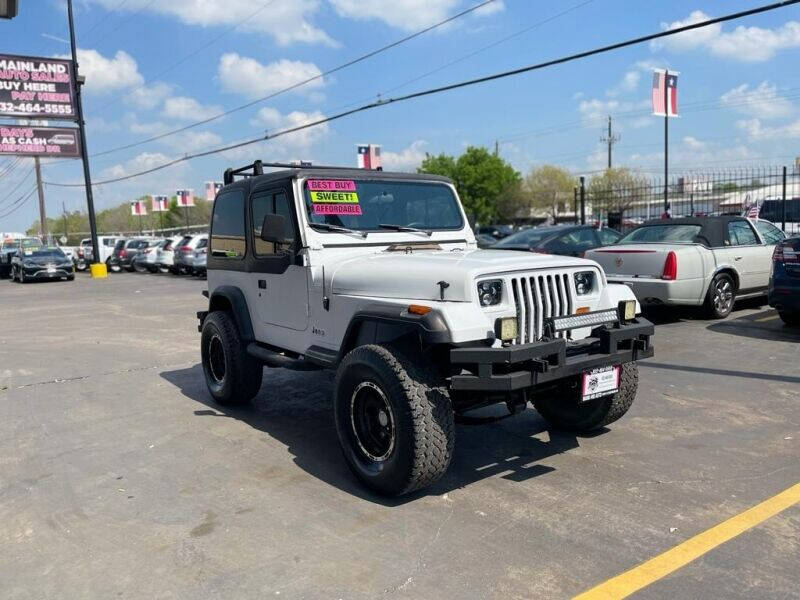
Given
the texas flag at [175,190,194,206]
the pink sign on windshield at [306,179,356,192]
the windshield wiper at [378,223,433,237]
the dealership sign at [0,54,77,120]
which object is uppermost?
the dealership sign at [0,54,77,120]

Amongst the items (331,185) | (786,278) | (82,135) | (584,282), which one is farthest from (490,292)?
(82,135)

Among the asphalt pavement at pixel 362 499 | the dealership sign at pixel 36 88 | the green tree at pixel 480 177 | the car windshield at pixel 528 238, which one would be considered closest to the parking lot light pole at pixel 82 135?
the dealership sign at pixel 36 88

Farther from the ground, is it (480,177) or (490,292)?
(480,177)

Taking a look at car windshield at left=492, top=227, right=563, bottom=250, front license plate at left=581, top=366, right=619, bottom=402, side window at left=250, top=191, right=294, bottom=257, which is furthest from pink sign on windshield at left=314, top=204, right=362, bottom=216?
car windshield at left=492, top=227, right=563, bottom=250

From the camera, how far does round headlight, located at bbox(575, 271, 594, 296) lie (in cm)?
445

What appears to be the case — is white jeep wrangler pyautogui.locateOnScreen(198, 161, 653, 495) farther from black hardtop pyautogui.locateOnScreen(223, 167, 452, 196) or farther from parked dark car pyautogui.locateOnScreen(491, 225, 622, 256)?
parked dark car pyautogui.locateOnScreen(491, 225, 622, 256)

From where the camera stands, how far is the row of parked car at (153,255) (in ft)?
81.3

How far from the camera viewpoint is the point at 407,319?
12.9 feet

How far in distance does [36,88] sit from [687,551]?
31425 millimetres

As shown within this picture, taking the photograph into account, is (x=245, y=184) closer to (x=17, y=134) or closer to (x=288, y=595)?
(x=288, y=595)

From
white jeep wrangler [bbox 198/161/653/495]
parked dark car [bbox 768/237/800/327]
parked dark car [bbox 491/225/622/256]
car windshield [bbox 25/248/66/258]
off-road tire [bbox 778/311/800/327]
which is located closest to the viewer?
white jeep wrangler [bbox 198/161/653/495]

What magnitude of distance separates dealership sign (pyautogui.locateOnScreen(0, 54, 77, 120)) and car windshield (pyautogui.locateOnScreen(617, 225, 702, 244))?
25.8 metres

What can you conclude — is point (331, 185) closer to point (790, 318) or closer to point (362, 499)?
→ point (362, 499)

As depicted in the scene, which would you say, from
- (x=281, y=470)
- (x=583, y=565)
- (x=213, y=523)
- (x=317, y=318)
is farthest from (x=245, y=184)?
(x=583, y=565)
